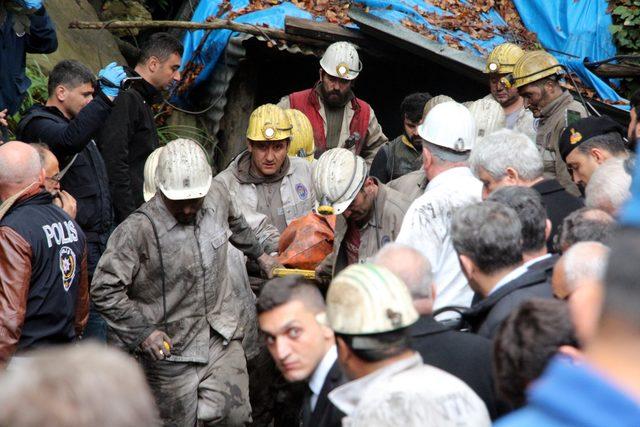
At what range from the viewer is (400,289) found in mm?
3375

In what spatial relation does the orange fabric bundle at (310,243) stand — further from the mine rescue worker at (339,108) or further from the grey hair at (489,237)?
the grey hair at (489,237)

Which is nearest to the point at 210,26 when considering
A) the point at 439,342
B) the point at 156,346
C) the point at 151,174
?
the point at 151,174

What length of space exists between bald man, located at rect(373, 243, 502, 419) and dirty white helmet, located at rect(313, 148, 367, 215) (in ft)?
6.80

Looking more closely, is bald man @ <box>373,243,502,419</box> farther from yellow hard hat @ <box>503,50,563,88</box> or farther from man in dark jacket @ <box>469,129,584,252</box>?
yellow hard hat @ <box>503,50,563,88</box>

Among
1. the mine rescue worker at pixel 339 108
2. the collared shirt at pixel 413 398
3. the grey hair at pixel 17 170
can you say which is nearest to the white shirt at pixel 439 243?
the collared shirt at pixel 413 398

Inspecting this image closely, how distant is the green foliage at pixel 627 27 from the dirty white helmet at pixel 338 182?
5.27 metres

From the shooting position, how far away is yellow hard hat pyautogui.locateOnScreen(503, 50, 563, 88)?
24.3 ft

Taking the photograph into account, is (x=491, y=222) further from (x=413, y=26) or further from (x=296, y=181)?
(x=413, y=26)

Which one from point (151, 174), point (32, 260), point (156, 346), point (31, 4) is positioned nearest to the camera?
point (32, 260)

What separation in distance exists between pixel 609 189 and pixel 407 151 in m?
3.50

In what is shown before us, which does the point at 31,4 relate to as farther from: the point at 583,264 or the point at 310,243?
the point at 583,264

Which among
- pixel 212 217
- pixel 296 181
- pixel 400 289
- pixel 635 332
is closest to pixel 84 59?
pixel 296 181

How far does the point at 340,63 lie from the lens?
29.8 ft

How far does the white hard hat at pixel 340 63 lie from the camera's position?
9.08 meters
